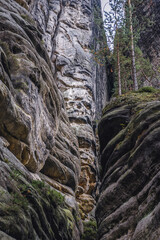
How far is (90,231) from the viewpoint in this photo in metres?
14.4

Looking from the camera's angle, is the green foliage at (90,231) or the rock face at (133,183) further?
the green foliage at (90,231)

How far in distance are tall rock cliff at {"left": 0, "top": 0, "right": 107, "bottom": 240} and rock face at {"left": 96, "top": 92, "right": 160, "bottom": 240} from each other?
177 centimetres

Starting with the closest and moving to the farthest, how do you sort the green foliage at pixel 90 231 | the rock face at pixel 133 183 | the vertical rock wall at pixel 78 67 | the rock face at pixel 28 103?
1. the rock face at pixel 133 183
2. the rock face at pixel 28 103
3. the green foliage at pixel 90 231
4. the vertical rock wall at pixel 78 67

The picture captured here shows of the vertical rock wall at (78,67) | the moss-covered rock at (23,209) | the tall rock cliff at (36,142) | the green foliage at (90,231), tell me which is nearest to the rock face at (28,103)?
the tall rock cliff at (36,142)

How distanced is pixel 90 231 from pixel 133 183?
7.36m

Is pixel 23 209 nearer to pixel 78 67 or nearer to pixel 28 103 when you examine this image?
pixel 28 103

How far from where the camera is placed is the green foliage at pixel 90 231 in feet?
43.1

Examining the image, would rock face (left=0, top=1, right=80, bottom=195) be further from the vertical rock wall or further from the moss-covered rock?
the vertical rock wall

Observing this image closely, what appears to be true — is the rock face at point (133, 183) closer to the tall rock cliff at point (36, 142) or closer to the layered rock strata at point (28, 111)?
the tall rock cliff at point (36, 142)

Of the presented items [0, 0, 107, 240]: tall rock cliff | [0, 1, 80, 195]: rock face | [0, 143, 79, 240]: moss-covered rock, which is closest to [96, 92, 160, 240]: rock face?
[0, 0, 107, 240]: tall rock cliff

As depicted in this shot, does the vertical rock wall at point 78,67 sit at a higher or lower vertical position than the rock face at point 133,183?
higher

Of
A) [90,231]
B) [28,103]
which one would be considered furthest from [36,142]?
[90,231]

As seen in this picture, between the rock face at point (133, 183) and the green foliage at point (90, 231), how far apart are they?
3548 mm

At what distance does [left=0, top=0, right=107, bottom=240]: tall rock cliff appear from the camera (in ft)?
19.2
